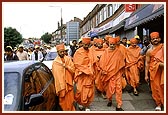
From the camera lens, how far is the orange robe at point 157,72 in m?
6.14

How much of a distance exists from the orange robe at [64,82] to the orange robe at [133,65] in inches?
110

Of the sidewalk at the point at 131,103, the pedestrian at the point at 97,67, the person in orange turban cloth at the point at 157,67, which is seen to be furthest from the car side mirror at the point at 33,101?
the pedestrian at the point at 97,67

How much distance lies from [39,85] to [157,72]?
8.66 feet

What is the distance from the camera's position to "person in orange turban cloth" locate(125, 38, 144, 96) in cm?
847

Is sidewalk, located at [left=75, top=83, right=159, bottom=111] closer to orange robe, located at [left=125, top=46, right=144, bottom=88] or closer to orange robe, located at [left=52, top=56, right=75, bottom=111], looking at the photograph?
orange robe, located at [left=125, top=46, right=144, bottom=88]

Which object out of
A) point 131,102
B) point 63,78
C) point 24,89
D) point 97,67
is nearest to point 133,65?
point 97,67

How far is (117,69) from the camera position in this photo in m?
6.87

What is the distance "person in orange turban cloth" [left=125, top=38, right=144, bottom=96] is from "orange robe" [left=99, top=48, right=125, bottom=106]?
5.16 ft

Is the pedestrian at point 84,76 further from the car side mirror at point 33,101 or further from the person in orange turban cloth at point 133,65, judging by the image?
the car side mirror at point 33,101

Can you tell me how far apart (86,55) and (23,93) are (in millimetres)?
2970

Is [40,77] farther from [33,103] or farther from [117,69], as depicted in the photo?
[117,69]

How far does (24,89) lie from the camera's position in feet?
13.2

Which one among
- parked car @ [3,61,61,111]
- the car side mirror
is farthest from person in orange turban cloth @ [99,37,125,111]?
the car side mirror

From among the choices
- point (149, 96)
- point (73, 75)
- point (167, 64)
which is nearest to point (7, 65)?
point (73, 75)
